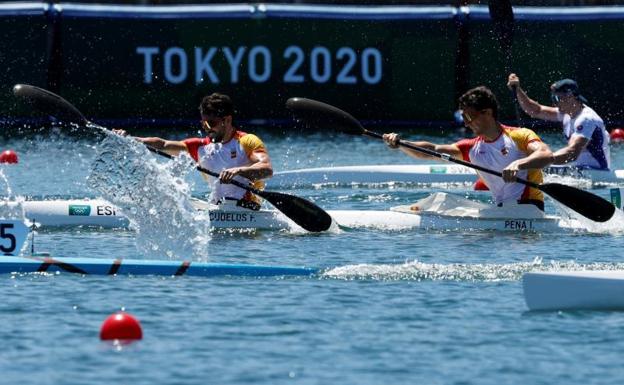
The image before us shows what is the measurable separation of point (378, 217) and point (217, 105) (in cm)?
184

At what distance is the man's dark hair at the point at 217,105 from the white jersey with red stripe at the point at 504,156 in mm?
2123

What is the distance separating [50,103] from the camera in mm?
16047

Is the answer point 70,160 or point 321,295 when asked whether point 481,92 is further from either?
point 70,160

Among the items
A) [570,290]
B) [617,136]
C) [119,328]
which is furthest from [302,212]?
[617,136]

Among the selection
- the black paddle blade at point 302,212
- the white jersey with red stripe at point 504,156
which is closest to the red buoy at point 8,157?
the black paddle blade at point 302,212

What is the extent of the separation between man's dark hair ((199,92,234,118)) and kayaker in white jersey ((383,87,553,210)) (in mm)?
1433

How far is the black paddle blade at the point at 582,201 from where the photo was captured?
15258mm

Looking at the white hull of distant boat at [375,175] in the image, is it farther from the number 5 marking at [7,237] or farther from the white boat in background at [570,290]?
the white boat in background at [570,290]

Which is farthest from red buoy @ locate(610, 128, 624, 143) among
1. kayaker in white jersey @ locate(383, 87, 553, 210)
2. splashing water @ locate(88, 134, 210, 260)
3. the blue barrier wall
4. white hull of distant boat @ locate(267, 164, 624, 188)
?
splashing water @ locate(88, 134, 210, 260)

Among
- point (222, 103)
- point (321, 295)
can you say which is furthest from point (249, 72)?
point (321, 295)

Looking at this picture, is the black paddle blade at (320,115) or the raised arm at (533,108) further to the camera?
the raised arm at (533,108)

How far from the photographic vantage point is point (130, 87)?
89.4 feet

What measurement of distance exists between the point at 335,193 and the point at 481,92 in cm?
567

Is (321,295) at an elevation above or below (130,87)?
below
